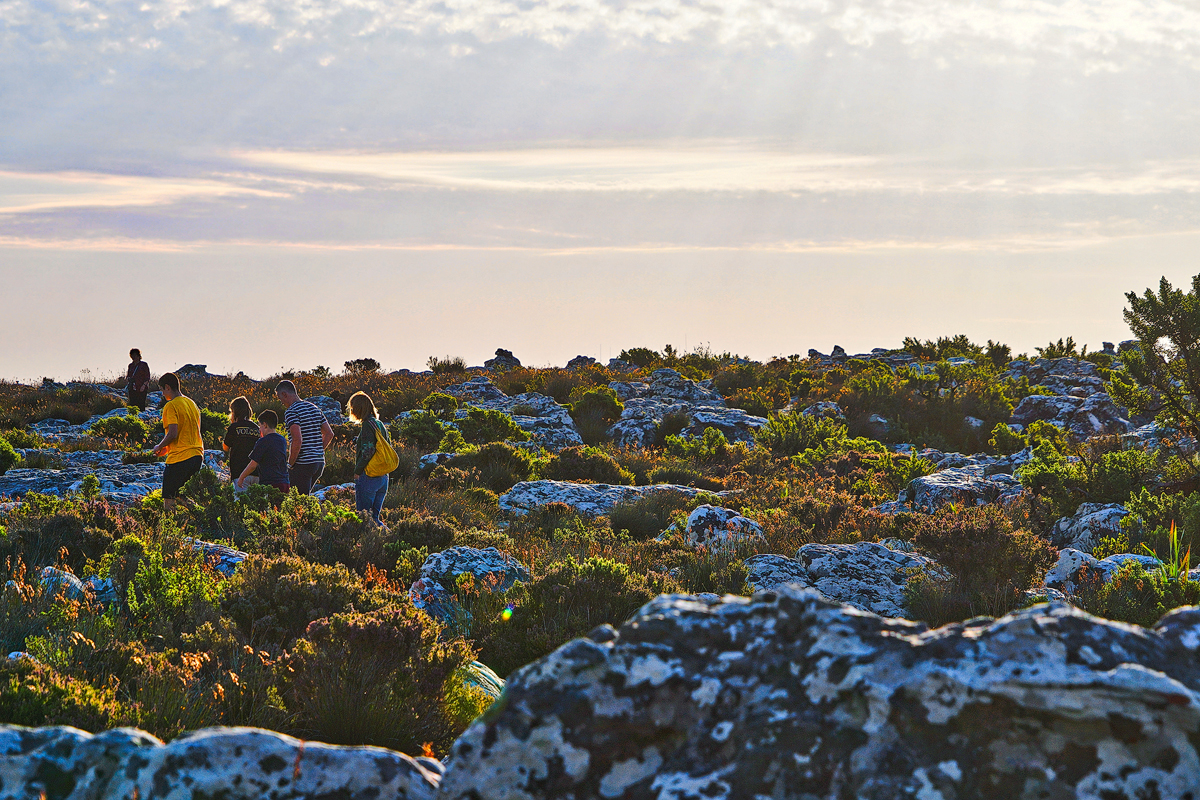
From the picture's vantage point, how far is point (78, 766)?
258 centimetres

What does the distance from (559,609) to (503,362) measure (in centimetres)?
3456

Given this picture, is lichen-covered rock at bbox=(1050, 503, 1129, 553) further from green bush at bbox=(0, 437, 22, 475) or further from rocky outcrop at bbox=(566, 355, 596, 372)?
rocky outcrop at bbox=(566, 355, 596, 372)

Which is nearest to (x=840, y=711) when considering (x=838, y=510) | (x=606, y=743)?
(x=606, y=743)

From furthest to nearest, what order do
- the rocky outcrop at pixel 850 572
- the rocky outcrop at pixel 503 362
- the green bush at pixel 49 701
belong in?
the rocky outcrop at pixel 503 362 → the rocky outcrop at pixel 850 572 → the green bush at pixel 49 701

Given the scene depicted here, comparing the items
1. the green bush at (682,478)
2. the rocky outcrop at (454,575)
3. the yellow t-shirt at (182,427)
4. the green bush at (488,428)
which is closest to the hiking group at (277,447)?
the yellow t-shirt at (182,427)

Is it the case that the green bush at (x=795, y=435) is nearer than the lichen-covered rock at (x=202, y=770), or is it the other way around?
the lichen-covered rock at (x=202, y=770)

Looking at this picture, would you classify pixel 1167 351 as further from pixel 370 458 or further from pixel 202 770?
pixel 202 770

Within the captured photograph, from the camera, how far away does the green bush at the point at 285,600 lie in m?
6.05

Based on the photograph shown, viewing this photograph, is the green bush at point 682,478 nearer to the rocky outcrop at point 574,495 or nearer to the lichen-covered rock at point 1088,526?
the rocky outcrop at point 574,495

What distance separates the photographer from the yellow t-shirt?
35.0 feet

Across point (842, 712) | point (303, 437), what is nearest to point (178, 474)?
point (303, 437)

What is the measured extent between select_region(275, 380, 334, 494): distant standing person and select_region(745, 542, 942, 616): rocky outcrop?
628cm

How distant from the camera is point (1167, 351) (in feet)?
42.3

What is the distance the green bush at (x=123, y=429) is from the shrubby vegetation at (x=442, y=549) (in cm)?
8
